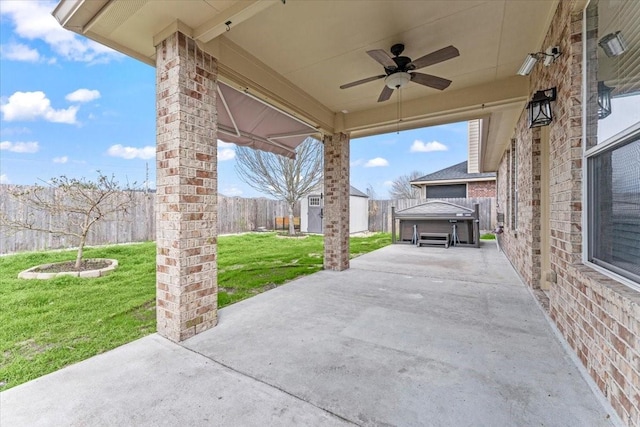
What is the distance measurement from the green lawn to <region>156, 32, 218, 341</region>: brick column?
60cm

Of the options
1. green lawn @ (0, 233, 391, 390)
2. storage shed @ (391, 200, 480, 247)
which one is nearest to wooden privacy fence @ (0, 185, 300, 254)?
green lawn @ (0, 233, 391, 390)

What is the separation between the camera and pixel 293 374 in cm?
216

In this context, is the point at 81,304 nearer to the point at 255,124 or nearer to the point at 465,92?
the point at 255,124

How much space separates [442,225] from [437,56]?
7940 mm

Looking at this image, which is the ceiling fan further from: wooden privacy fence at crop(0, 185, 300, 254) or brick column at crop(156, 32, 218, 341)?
wooden privacy fence at crop(0, 185, 300, 254)

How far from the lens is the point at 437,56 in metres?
3.06

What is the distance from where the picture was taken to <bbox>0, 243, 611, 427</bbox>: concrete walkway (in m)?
1.72

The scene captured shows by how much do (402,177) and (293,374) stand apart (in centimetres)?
2955

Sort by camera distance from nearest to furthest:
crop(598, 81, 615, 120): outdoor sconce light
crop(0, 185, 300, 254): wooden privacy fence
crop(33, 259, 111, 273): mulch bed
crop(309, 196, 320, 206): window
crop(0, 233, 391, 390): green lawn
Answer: crop(598, 81, 615, 120): outdoor sconce light, crop(0, 233, 391, 390): green lawn, crop(33, 259, 111, 273): mulch bed, crop(0, 185, 300, 254): wooden privacy fence, crop(309, 196, 320, 206): window

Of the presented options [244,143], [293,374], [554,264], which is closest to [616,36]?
[554,264]

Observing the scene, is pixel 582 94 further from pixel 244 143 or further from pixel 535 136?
pixel 244 143

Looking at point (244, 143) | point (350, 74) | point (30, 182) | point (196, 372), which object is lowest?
point (196, 372)

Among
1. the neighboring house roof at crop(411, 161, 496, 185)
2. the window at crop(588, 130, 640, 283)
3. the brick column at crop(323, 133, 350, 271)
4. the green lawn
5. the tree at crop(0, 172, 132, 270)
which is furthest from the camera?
the neighboring house roof at crop(411, 161, 496, 185)

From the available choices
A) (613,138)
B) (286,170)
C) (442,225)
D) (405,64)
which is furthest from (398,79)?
(286,170)
